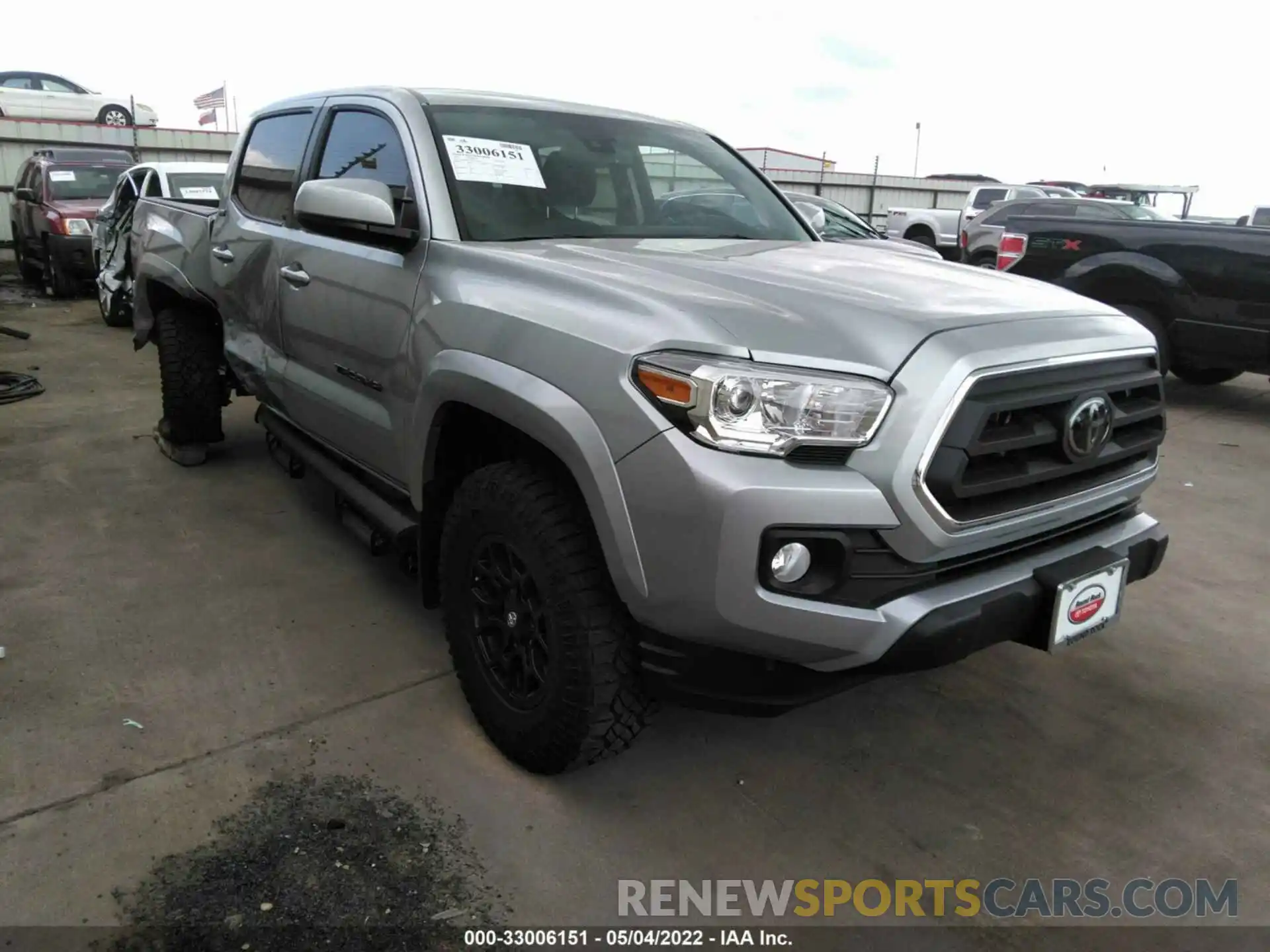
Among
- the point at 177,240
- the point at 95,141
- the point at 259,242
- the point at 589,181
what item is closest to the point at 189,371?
the point at 177,240

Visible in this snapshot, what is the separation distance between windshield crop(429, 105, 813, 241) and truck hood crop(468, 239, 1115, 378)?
0.17 metres

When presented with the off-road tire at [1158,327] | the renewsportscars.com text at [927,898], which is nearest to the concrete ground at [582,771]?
the renewsportscars.com text at [927,898]

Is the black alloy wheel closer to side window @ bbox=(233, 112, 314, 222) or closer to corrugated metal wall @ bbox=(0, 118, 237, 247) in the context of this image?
side window @ bbox=(233, 112, 314, 222)

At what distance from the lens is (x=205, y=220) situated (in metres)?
4.46

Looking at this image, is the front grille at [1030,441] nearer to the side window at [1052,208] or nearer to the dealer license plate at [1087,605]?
the dealer license plate at [1087,605]

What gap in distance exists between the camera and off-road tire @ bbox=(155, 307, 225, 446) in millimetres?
4891

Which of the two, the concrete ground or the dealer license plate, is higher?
the dealer license plate

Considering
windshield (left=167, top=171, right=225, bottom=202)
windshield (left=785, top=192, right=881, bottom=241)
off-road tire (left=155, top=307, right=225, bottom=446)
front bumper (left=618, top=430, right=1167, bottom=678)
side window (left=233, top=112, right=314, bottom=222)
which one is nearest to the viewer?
front bumper (left=618, top=430, right=1167, bottom=678)

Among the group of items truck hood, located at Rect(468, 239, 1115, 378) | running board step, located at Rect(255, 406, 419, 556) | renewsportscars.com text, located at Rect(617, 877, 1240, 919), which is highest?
truck hood, located at Rect(468, 239, 1115, 378)

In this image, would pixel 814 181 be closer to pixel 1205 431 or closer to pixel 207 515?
pixel 1205 431

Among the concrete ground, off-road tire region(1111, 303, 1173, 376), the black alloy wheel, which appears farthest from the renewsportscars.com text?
off-road tire region(1111, 303, 1173, 376)

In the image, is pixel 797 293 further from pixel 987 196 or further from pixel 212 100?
pixel 212 100

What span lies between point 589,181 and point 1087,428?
1.69m

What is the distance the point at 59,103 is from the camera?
1838 cm
